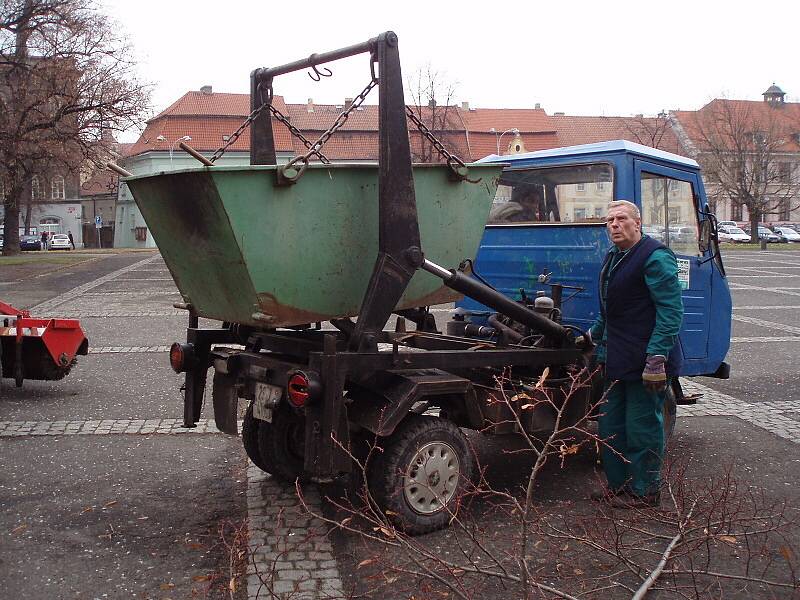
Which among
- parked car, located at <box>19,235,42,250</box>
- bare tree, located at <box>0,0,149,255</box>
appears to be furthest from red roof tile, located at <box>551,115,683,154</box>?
bare tree, located at <box>0,0,149,255</box>

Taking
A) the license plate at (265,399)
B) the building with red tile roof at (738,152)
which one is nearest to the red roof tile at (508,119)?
the building with red tile roof at (738,152)

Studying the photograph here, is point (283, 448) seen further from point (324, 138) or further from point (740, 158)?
point (740, 158)

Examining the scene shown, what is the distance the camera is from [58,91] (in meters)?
28.7

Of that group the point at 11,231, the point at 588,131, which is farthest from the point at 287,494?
the point at 588,131

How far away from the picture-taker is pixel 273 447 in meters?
5.51

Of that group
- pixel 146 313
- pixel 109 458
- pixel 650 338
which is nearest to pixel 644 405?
pixel 650 338

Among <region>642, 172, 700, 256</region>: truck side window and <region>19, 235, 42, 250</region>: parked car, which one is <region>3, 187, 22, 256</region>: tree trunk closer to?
<region>19, 235, 42, 250</region>: parked car

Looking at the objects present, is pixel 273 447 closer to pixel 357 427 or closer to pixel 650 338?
pixel 357 427

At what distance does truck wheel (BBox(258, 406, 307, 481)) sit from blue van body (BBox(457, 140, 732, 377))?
69.0 inches

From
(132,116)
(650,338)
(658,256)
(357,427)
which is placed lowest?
(357,427)

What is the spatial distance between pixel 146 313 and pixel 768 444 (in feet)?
38.3

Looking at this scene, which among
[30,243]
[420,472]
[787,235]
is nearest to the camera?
[420,472]

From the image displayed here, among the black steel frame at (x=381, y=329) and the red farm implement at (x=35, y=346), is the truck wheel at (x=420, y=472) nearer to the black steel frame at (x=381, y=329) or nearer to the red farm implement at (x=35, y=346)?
the black steel frame at (x=381, y=329)

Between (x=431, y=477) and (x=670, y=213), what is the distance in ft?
9.63
